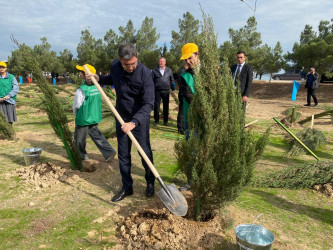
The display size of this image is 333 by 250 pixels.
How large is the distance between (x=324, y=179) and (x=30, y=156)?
4.82 m

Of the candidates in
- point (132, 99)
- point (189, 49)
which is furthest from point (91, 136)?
point (189, 49)

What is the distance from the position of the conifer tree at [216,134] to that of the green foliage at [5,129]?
5.24 meters

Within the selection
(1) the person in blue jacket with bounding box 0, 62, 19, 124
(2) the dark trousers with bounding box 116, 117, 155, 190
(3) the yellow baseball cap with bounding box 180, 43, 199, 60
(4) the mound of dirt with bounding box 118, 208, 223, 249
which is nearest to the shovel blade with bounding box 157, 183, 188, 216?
(4) the mound of dirt with bounding box 118, 208, 223, 249

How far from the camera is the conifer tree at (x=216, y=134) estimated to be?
2.25m

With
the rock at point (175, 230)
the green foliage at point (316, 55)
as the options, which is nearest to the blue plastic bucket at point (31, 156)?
the rock at point (175, 230)

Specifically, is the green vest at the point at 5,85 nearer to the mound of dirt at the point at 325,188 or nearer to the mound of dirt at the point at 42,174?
the mound of dirt at the point at 42,174

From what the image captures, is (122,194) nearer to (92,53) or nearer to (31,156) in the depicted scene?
(31,156)

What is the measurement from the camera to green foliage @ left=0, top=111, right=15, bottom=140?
18.9ft

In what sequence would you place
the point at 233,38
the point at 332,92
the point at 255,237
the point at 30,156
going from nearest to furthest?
the point at 255,237, the point at 30,156, the point at 332,92, the point at 233,38

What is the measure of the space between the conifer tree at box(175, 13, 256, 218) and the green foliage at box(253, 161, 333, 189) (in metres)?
1.65

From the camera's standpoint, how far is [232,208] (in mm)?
3105

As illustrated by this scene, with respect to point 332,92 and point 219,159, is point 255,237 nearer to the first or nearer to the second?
point 219,159

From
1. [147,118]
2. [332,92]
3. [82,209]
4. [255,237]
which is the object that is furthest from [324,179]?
[332,92]

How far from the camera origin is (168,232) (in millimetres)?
2457
